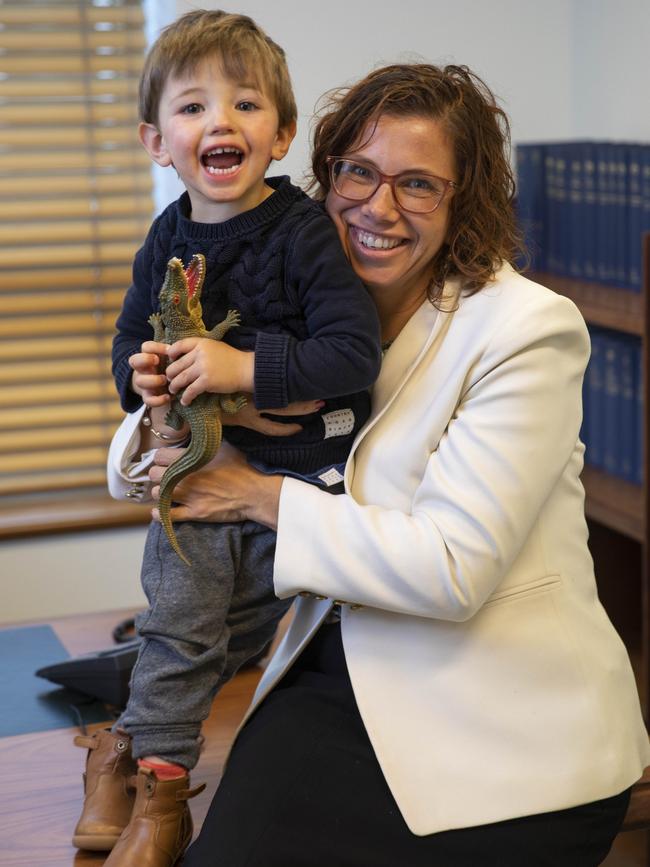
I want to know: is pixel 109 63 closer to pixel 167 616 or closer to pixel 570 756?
pixel 167 616

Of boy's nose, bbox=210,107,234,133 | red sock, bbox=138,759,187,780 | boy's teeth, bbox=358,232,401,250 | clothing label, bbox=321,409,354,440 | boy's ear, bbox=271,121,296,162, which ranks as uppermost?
boy's nose, bbox=210,107,234,133

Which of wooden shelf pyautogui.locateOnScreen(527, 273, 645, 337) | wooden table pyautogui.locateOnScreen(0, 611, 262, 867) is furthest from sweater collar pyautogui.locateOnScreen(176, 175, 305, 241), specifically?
wooden shelf pyautogui.locateOnScreen(527, 273, 645, 337)

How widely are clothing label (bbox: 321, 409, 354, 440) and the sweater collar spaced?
0.28m

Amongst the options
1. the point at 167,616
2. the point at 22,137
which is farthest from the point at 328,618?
the point at 22,137

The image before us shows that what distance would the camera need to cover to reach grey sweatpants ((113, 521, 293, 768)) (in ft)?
4.93

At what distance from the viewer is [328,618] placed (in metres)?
1.75

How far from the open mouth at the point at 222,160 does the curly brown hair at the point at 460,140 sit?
19 centimetres

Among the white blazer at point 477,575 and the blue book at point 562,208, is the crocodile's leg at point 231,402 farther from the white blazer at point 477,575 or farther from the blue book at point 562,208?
the blue book at point 562,208

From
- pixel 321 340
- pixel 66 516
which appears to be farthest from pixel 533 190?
pixel 321 340

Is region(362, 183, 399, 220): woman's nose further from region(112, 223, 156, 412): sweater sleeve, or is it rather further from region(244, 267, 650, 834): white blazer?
region(112, 223, 156, 412): sweater sleeve

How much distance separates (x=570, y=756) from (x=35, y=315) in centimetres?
268

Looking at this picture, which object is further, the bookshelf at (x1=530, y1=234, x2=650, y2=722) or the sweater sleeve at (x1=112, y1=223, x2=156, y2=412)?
the bookshelf at (x1=530, y1=234, x2=650, y2=722)

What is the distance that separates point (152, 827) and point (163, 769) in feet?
0.23

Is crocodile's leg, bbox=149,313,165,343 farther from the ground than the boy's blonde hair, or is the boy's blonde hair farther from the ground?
the boy's blonde hair
